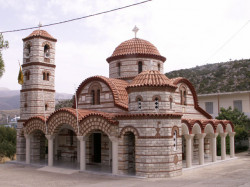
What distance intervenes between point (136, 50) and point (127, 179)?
10.0 metres

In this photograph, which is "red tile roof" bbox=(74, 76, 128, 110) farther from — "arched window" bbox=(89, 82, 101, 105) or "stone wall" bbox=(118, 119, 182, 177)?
"stone wall" bbox=(118, 119, 182, 177)

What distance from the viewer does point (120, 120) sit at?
50.4 ft

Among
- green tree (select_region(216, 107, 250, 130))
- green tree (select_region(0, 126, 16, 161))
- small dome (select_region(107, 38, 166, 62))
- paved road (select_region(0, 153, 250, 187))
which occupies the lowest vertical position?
paved road (select_region(0, 153, 250, 187))

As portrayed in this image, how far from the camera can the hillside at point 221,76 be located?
41.7 meters

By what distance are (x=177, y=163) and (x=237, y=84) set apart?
1204 inches

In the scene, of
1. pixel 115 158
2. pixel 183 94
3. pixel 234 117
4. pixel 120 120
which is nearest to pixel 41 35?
pixel 120 120

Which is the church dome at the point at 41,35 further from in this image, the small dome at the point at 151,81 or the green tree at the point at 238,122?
the green tree at the point at 238,122

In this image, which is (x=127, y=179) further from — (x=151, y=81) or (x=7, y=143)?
(x=7, y=143)

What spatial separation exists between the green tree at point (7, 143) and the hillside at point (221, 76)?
84.8 ft

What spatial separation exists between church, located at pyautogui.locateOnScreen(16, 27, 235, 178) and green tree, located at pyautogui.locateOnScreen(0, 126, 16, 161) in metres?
2.81

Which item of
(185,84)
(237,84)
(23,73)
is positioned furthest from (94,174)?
(237,84)

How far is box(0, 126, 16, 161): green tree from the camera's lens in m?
23.6

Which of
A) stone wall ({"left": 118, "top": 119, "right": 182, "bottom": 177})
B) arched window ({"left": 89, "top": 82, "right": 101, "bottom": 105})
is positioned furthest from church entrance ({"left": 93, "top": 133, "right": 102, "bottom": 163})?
stone wall ({"left": 118, "top": 119, "right": 182, "bottom": 177})

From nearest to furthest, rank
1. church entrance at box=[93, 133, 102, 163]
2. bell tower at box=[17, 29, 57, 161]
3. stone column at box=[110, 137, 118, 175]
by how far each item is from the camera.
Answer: stone column at box=[110, 137, 118, 175]
church entrance at box=[93, 133, 102, 163]
bell tower at box=[17, 29, 57, 161]
